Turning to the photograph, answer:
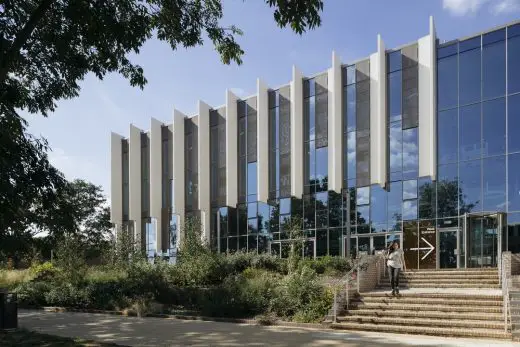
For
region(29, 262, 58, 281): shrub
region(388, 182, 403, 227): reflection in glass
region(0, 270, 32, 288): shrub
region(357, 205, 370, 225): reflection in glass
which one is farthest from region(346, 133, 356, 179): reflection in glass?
region(0, 270, 32, 288): shrub

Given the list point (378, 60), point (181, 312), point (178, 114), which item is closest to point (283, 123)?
point (378, 60)

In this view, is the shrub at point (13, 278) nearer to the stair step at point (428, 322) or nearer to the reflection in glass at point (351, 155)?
the reflection in glass at point (351, 155)

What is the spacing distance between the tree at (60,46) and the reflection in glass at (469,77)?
1876cm

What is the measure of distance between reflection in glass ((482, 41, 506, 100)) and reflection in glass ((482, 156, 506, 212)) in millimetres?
3150

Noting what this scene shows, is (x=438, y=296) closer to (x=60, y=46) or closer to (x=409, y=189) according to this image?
(x=60, y=46)

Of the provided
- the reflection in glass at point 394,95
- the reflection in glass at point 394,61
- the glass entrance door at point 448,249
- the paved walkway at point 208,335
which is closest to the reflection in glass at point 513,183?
the glass entrance door at point 448,249

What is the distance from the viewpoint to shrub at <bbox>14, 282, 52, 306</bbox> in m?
24.4

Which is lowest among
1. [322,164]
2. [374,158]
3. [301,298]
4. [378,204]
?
[301,298]

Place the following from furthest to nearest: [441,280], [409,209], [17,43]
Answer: [409,209], [441,280], [17,43]

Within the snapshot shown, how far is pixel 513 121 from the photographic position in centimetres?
2595

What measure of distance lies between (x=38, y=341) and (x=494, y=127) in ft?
71.2

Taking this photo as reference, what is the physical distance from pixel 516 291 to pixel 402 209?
15548 mm

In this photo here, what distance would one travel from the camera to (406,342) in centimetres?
1217

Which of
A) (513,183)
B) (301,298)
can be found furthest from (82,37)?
(513,183)
